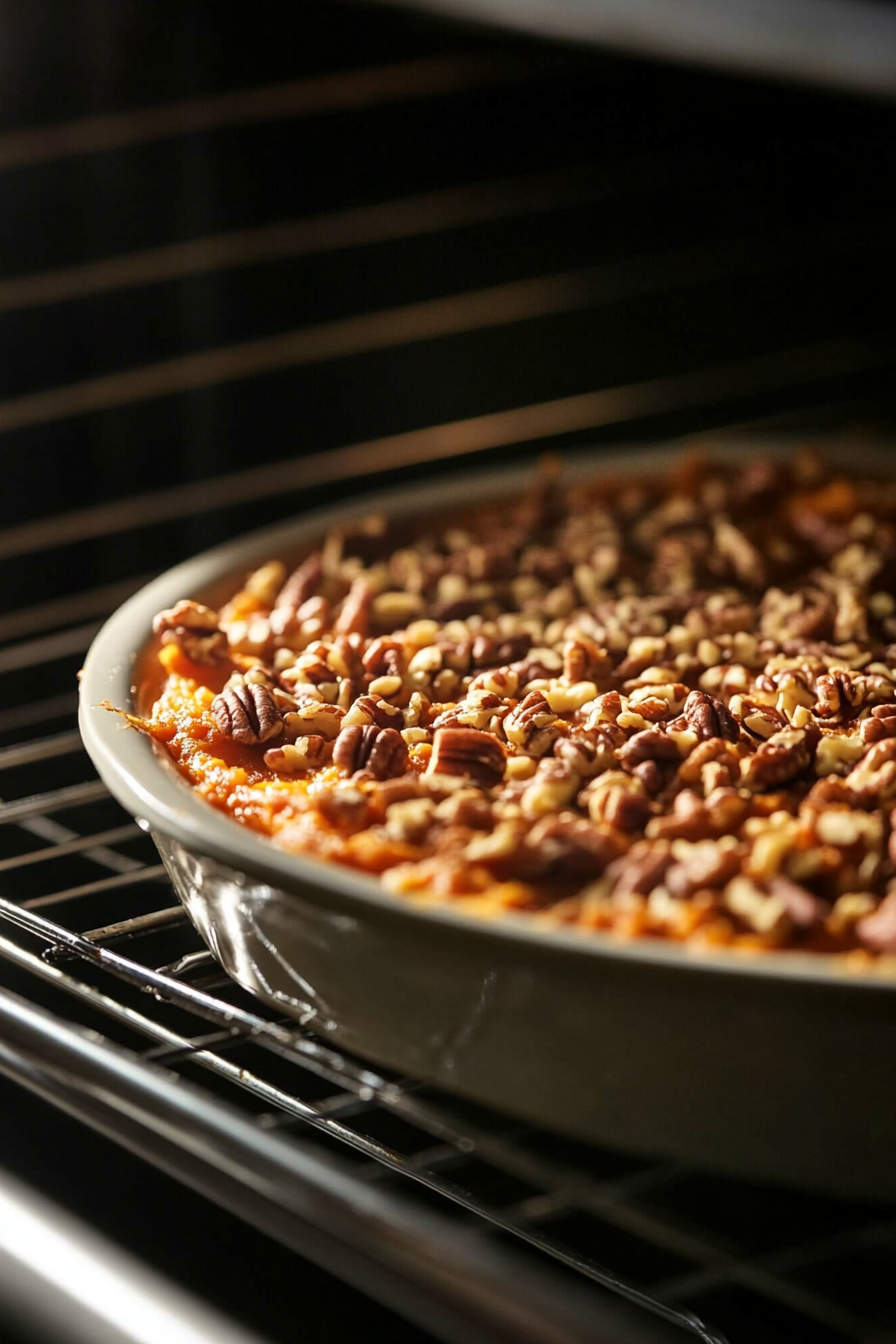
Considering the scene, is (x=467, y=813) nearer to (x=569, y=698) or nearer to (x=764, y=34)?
(x=569, y=698)

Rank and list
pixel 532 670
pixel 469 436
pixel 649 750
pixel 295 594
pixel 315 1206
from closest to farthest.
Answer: pixel 315 1206
pixel 649 750
pixel 532 670
pixel 295 594
pixel 469 436

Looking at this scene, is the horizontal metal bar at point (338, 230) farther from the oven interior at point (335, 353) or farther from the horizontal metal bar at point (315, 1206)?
the horizontal metal bar at point (315, 1206)

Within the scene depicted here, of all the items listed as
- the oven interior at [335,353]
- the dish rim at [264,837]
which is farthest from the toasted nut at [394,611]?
the oven interior at [335,353]

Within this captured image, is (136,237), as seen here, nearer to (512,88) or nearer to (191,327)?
(191,327)

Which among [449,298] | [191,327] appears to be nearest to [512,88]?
[449,298]

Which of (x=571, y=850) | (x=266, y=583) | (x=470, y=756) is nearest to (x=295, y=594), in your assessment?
(x=266, y=583)

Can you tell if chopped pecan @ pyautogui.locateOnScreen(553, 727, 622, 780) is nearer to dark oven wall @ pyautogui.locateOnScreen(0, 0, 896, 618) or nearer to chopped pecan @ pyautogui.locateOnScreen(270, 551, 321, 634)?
chopped pecan @ pyautogui.locateOnScreen(270, 551, 321, 634)
